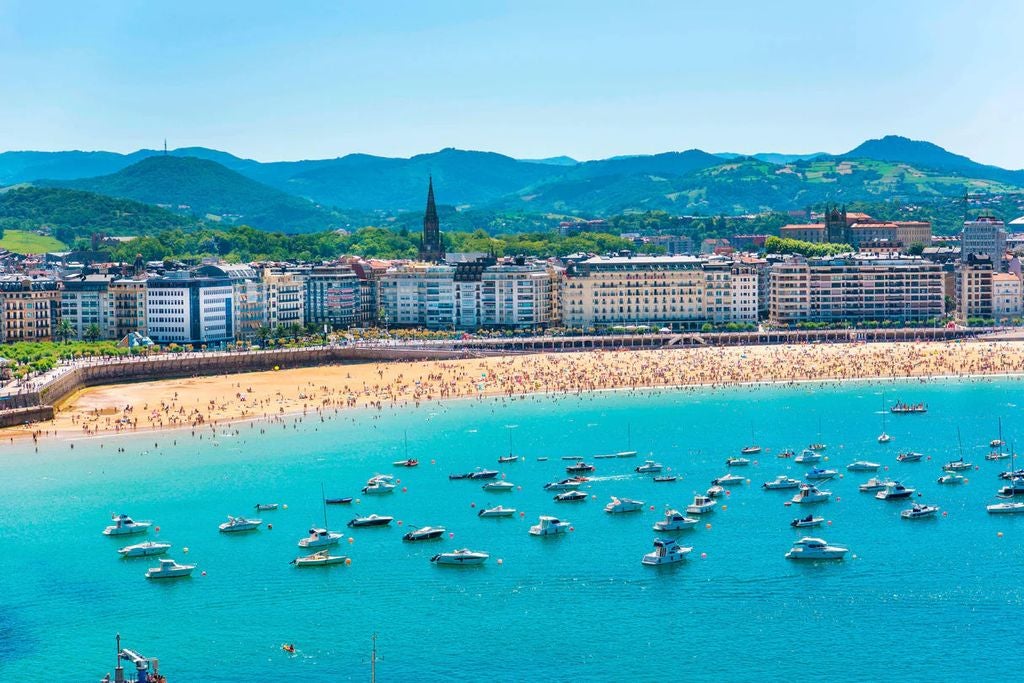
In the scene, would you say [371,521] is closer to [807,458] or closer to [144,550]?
[144,550]

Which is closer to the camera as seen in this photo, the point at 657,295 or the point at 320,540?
the point at 320,540

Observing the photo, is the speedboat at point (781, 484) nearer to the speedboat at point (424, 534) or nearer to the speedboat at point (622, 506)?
the speedboat at point (622, 506)

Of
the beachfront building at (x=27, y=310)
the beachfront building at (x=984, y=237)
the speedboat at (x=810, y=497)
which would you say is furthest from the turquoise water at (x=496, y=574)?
the beachfront building at (x=984, y=237)

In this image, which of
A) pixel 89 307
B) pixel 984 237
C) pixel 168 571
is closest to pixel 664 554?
pixel 168 571

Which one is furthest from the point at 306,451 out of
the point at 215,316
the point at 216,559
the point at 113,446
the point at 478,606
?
the point at 215,316

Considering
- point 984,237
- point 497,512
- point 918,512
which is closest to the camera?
point 918,512

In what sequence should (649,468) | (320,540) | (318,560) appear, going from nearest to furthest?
(318,560) → (320,540) → (649,468)

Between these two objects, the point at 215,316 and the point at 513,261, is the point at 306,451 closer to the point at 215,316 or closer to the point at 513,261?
the point at 215,316

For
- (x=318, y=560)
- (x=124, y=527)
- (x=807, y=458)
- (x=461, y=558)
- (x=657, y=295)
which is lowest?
(x=318, y=560)
